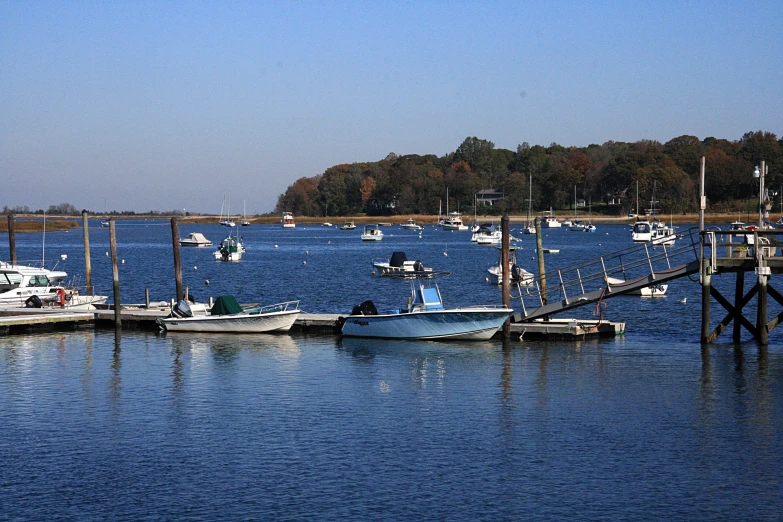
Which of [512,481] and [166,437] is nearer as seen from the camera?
[512,481]

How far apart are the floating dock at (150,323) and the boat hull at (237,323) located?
102 centimetres

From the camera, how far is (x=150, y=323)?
149 feet

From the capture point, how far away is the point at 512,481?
2161cm

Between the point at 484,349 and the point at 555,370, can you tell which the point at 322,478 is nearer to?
the point at 555,370

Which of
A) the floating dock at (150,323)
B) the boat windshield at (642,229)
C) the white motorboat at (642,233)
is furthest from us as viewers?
the boat windshield at (642,229)

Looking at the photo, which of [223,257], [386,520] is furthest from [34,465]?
[223,257]

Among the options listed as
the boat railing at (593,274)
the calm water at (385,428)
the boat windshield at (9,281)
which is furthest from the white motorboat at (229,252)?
the calm water at (385,428)

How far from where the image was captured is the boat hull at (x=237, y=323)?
42531 mm

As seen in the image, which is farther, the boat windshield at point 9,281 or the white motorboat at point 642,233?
the white motorboat at point 642,233

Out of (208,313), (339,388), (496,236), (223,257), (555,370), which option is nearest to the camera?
(339,388)

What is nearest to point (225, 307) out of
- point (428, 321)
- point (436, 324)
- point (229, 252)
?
A: point (428, 321)

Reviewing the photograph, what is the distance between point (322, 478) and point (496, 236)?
116m

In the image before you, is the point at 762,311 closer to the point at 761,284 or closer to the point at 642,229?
the point at 761,284

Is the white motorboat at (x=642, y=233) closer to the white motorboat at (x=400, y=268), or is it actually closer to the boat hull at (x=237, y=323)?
the white motorboat at (x=400, y=268)
